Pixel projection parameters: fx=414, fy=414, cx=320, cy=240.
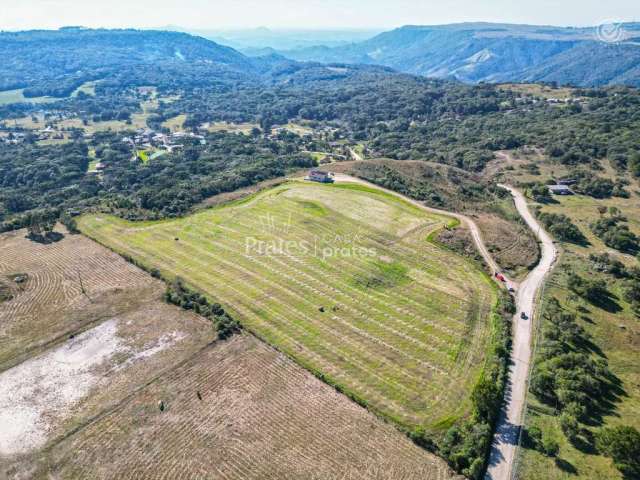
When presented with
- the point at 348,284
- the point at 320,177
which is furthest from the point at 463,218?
the point at 320,177

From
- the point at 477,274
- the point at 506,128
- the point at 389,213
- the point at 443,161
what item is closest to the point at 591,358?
the point at 477,274

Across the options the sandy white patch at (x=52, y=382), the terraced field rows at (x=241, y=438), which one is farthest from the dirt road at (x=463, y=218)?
the sandy white patch at (x=52, y=382)

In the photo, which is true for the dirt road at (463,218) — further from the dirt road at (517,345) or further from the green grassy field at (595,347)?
the green grassy field at (595,347)

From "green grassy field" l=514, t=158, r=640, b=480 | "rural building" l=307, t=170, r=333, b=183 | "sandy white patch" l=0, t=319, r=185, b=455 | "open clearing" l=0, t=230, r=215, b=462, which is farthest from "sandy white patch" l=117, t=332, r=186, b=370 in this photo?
"rural building" l=307, t=170, r=333, b=183

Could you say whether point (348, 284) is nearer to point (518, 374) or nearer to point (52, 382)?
point (518, 374)

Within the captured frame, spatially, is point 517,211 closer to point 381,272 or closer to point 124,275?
point 381,272

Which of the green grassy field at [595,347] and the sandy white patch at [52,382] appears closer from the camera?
the green grassy field at [595,347]
